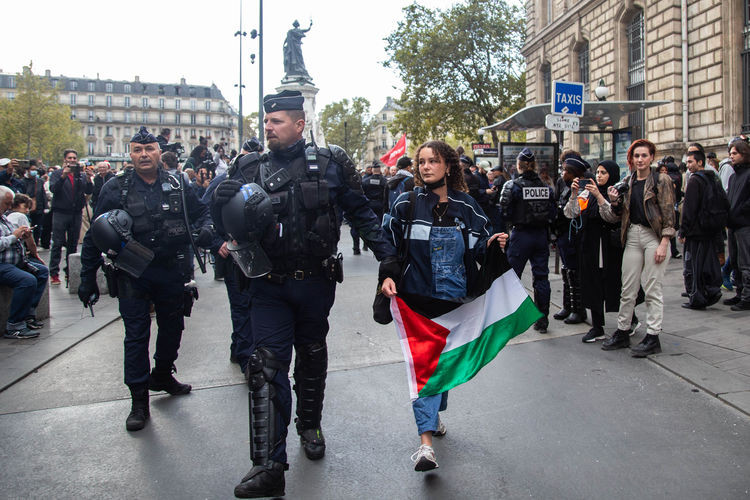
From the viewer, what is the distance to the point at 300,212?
11.4 ft

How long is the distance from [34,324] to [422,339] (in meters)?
5.41

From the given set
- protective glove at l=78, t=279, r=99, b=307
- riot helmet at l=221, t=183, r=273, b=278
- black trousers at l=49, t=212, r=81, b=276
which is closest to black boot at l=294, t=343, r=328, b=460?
riot helmet at l=221, t=183, r=273, b=278

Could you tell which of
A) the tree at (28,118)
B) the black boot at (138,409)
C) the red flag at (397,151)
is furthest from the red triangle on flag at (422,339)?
the tree at (28,118)

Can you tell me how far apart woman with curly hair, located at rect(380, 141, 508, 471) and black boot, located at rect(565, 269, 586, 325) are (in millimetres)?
3468

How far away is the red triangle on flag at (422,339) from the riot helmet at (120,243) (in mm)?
1882

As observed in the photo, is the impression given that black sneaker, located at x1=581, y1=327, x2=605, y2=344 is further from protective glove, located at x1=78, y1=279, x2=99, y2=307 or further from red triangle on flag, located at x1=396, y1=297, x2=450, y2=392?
protective glove, located at x1=78, y1=279, x2=99, y2=307

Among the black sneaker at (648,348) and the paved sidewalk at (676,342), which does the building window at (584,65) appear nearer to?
the paved sidewalk at (676,342)

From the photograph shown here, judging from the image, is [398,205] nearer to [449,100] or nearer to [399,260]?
[399,260]

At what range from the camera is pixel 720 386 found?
4.60 m

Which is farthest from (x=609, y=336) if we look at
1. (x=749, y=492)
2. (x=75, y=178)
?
(x=75, y=178)

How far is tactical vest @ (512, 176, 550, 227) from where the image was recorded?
6.65m

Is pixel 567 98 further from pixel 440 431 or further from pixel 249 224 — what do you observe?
pixel 249 224

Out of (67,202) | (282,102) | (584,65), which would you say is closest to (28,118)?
(584,65)

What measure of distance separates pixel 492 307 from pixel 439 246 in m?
0.58
